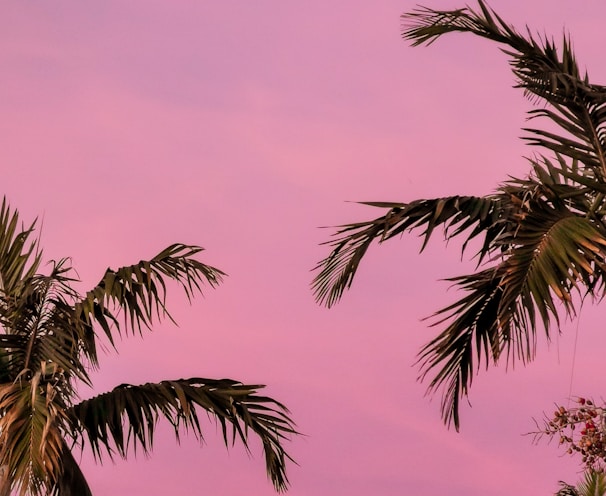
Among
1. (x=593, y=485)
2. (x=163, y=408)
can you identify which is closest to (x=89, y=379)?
(x=163, y=408)

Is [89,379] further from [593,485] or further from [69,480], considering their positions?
[593,485]

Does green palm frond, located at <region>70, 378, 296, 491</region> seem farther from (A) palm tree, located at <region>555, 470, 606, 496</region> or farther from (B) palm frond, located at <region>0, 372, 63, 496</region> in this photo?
(A) palm tree, located at <region>555, 470, 606, 496</region>

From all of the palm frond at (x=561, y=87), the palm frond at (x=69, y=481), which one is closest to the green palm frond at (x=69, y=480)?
the palm frond at (x=69, y=481)

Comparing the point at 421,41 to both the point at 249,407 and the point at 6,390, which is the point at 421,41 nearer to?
the point at 249,407

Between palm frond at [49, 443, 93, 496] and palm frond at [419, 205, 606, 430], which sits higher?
palm frond at [419, 205, 606, 430]

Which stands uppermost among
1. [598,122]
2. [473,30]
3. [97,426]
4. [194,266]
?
[473,30]

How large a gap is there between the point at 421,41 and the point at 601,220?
8.46 feet

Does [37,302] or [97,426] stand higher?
[37,302]

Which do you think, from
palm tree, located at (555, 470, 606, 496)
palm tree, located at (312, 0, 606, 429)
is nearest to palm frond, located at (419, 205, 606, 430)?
palm tree, located at (312, 0, 606, 429)

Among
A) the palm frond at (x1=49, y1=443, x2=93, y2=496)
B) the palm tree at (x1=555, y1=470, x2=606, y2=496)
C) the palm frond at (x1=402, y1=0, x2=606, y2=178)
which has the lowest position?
the palm frond at (x1=49, y1=443, x2=93, y2=496)

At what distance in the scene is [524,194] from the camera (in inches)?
344

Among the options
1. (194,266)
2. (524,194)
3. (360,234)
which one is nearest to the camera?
(524,194)

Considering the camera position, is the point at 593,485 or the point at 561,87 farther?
the point at 593,485

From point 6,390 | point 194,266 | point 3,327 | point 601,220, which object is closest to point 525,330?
point 601,220
